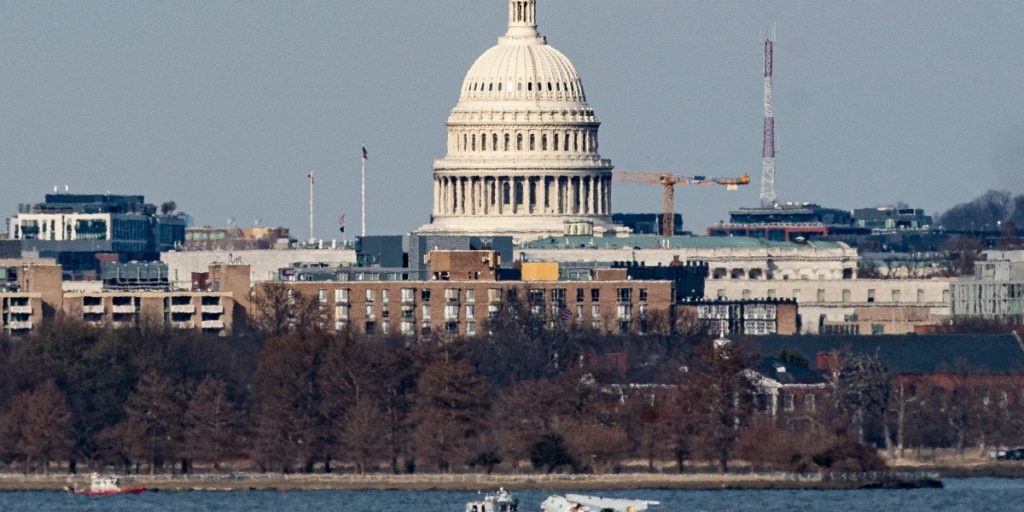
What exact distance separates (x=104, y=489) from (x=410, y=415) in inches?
469

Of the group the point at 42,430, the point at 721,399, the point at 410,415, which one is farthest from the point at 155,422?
the point at 721,399

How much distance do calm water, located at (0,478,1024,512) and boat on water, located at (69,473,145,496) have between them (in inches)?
27.4

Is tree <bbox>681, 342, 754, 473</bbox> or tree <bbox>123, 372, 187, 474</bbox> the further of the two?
tree <bbox>123, 372, 187, 474</bbox>

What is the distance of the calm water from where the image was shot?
15750cm

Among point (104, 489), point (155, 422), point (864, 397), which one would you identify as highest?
point (864, 397)

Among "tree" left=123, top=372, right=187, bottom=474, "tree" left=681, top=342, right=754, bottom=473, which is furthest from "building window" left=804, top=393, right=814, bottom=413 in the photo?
"tree" left=123, top=372, right=187, bottom=474

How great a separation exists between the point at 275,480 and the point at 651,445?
40.5 ft

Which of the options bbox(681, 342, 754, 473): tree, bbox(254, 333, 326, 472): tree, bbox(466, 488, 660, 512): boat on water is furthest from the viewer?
bbox(681, 342, 754, 473): tree

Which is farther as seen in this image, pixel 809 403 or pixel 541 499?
pixel 809 403

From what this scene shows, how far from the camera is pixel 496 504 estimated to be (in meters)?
155

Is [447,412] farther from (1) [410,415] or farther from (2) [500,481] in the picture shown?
(2) [500,481]

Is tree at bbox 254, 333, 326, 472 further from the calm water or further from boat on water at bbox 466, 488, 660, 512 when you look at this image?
boat on water at bbox 466, 488, 660, 512

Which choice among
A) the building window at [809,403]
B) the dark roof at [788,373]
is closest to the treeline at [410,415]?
the building window at [809,403]

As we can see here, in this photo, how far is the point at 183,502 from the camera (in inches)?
6368
